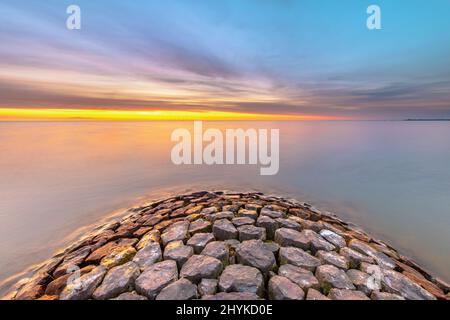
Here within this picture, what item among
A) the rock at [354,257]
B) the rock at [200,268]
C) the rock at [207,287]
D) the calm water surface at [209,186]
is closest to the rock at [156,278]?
the rock at [200,268]

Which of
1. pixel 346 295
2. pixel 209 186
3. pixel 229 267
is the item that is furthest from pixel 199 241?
pixel 209 186


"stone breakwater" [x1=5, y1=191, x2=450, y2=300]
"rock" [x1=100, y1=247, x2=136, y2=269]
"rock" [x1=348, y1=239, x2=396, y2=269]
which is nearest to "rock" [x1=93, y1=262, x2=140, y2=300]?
"stone breakwater" [x1=5, y1=191, x2=450, y2=300]

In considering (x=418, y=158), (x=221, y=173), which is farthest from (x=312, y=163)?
(x=418, y=158)

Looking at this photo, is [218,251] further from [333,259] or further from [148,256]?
[333,259]

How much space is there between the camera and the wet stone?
262 cm

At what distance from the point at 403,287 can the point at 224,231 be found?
2.03 m

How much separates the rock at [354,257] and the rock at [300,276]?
677 millimetres

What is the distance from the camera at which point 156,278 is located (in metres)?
2.10

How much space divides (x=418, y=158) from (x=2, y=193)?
19.9 m

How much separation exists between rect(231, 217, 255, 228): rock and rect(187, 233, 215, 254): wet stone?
442mm

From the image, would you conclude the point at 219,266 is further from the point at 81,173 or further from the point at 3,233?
the point at 81,173

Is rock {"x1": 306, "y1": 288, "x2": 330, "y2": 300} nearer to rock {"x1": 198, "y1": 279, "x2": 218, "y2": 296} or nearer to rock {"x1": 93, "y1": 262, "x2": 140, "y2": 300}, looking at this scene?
rock {"x1": 198, "y1": 279, "x2": 218, "y2": 296}

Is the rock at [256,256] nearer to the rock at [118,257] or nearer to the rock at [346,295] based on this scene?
the rock at [346,295]
